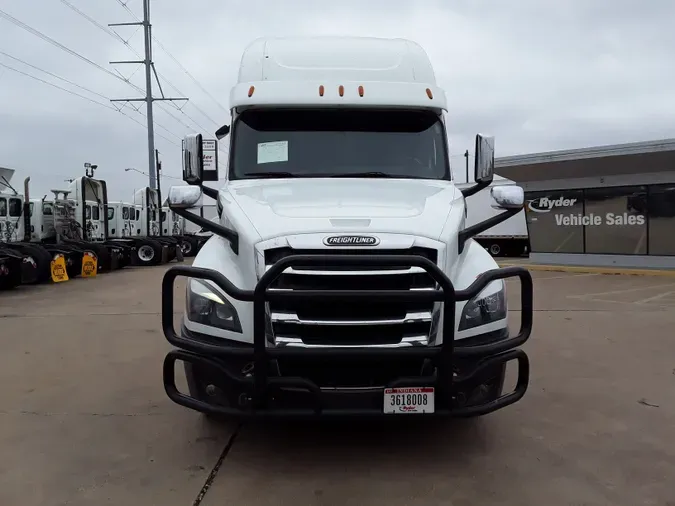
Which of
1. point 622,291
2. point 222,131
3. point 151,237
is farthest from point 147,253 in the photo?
point 222,131

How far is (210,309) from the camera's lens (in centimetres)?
352

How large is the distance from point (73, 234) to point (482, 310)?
58.6 feet

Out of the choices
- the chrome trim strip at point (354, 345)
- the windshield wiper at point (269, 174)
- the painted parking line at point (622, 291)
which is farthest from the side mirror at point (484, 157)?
the painted parking line at point (622, 291)

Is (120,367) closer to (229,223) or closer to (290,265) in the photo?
(229,223)

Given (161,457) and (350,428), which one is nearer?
(161,457)

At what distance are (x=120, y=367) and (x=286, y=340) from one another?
11.8ft

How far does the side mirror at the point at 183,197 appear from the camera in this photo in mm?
4285

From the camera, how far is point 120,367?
6.29 m

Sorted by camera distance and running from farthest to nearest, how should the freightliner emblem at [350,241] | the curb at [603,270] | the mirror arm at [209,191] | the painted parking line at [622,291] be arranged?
the curb at [603,270] → the painted parking line at [622,291] → the mirror arm at [209,191] → the freightliner emblem at [350,241]

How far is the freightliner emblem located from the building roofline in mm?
14662

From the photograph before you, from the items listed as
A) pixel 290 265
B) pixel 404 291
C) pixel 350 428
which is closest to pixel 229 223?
pixel 290 265

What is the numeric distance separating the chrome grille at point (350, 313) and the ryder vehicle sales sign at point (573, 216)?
15.9 m

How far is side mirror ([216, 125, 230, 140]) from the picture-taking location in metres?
5.38

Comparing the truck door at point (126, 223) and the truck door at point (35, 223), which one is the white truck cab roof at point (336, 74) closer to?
the truck door at point (35, 223)
